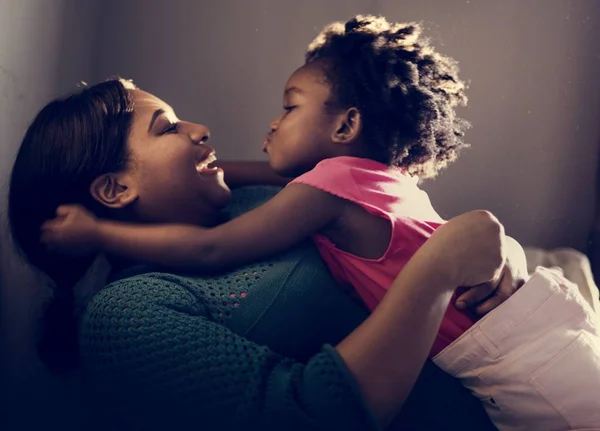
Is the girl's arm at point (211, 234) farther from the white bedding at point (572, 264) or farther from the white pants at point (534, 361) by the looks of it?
the white bedding at point (572, 264)

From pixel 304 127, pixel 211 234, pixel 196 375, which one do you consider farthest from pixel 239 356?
pixel 304 127

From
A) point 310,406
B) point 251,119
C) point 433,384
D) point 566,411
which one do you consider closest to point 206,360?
point 310,406

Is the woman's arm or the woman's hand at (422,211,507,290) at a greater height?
the woman's hand at (422,211,507,290)

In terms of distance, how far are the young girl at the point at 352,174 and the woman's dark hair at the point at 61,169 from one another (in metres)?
0.03

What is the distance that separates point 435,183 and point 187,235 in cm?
44

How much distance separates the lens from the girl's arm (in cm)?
74

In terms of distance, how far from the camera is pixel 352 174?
785mm

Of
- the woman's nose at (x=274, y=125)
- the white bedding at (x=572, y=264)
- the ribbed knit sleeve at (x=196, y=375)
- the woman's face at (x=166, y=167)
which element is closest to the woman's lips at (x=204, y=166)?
the woman's face at (x=166, y=167)

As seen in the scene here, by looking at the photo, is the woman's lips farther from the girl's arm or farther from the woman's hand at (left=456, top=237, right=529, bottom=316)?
the woman's hand at (left=456, top=237, right=529, bottom=316)

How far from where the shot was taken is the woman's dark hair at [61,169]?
0.76m

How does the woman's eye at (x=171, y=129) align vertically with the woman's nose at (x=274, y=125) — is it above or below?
below

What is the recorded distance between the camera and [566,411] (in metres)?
0.68

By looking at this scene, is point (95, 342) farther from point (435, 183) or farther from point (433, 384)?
point (435, 183)

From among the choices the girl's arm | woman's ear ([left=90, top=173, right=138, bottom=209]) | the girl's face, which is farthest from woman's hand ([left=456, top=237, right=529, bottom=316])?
woman's ear ([left=90, top=173, right=138, bottom=209])
